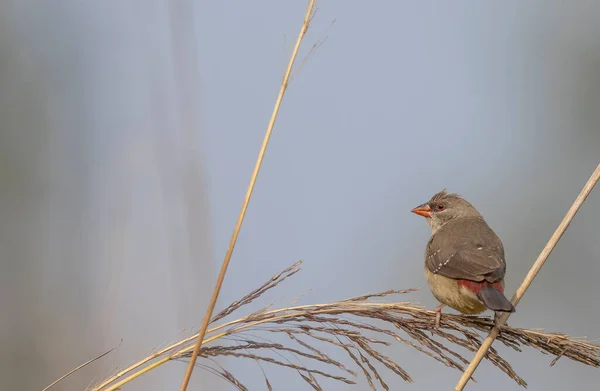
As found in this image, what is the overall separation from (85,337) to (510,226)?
9.90ft

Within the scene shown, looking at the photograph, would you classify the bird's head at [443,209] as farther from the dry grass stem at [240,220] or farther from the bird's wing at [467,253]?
the dry grass stem at [240,220]

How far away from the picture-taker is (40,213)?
4.45 meters

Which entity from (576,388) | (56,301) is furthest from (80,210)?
(576,388)

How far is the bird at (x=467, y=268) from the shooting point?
3480mm

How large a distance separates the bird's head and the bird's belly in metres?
0.93

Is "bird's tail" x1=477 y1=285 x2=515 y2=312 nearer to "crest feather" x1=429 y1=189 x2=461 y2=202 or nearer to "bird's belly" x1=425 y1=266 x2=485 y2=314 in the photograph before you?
"bird's belly" x1=425 y1=266 x2=485 y2=314

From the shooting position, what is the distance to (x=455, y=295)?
12.3ft

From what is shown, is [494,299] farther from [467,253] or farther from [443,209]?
[443,209]

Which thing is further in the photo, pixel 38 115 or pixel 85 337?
pixel 38 115

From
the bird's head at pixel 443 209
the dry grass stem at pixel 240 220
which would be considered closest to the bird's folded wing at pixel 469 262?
the bird's head at pixel 443 209

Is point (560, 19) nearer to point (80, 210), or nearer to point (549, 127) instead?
point (549, 127)

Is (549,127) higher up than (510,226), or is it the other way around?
(549,127)

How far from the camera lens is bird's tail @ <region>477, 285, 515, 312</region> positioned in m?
2.95

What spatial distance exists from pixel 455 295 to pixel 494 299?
2.04 ft
